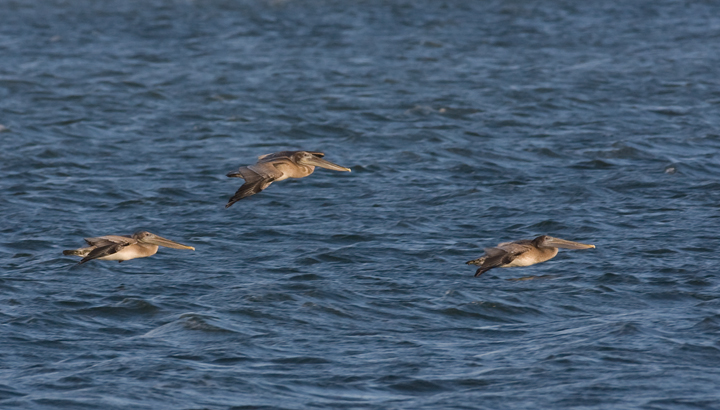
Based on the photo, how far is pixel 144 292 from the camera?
1351cm

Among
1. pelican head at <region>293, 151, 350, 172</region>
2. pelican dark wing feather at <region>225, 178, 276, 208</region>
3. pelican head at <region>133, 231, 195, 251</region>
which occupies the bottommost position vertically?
pelican head at <region>133, 231, 195, 251</region>

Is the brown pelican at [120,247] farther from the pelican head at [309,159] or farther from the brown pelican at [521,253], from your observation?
the brown pelican at [521,253]

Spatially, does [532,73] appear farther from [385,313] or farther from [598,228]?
[385,313]

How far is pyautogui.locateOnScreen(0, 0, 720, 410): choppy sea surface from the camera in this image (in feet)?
35.9

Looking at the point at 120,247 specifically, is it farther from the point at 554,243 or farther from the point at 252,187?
the point at 554,243

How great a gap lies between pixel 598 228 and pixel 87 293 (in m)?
7.20

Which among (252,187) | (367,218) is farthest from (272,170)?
(367,218)

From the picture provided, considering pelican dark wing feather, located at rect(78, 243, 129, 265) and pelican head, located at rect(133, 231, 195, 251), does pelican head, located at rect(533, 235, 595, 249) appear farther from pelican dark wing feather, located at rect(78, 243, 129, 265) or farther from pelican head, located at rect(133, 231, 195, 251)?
pelican dark wing feather, located at rect(78, 243, 129, 265)

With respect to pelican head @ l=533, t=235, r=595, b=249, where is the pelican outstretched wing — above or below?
above

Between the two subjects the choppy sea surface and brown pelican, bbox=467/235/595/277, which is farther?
brown pelican, bbox=467/235/595/277

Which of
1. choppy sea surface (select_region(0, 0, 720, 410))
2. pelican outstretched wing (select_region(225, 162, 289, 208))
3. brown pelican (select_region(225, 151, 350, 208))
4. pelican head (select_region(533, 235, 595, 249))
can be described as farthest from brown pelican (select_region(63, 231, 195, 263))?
pelican head (select_region(533, 235, 595, 249))

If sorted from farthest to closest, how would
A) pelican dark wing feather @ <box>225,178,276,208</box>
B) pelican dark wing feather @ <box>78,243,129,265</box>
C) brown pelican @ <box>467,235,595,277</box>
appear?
brown pelican @ <box>467,235,595,277</box> → pelican dark wing feather @ <box>78,243,129,265</box> → pelican dark wing feather @ <box>225,178,276,208</box>

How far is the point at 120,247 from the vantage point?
1342 cm

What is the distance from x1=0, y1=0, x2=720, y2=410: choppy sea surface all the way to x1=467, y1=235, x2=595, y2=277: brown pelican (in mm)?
312
